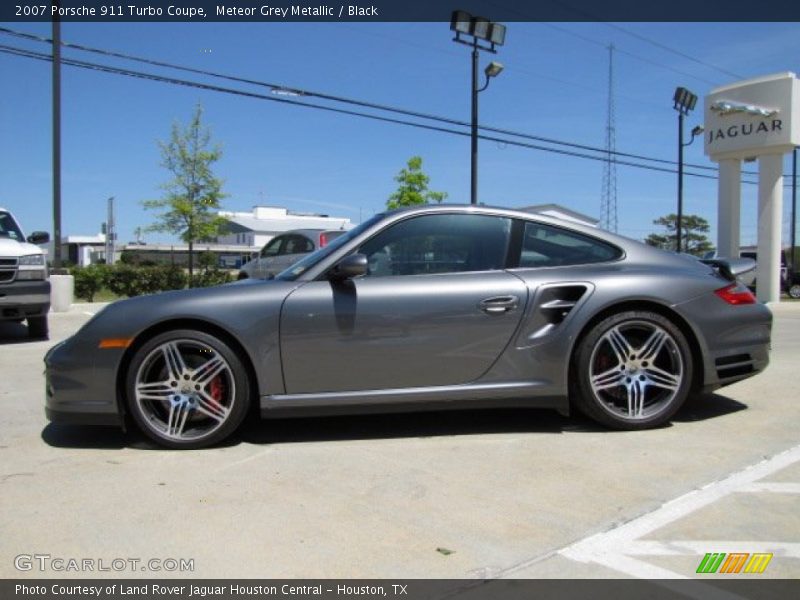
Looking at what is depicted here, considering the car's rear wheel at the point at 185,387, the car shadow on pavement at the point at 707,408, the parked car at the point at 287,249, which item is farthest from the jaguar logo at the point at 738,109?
the car's rear wheel at the point at 185,387

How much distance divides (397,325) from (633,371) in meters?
1.46

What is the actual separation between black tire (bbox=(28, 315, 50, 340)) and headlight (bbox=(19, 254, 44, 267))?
0.82 meters

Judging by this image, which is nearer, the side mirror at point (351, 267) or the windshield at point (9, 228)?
the side mirror at point (351, 267)

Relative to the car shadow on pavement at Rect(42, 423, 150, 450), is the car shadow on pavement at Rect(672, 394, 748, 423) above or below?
above

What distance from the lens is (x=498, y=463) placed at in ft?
11.3

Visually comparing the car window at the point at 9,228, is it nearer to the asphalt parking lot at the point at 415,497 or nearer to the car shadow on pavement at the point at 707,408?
the asphalt parking lot at the point at 415,497

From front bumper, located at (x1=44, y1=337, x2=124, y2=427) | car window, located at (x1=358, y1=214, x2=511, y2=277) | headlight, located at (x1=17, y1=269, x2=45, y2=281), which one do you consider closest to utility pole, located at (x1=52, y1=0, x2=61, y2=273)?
headlight, located at (x1=17, y1=269, x2=45, y2=281)

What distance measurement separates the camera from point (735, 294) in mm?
4121

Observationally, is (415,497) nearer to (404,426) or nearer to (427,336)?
(427,336)

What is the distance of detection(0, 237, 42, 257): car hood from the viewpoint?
8039 millimetres

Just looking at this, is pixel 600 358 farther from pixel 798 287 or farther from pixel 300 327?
pixel 798 287

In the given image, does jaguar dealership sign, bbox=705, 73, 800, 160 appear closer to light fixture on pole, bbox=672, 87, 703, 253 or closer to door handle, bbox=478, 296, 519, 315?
light fixture on pole, bbox=672, 87, 703, 253

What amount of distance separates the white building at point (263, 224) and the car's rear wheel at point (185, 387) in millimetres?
74231

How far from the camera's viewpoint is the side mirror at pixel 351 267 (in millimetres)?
3623
